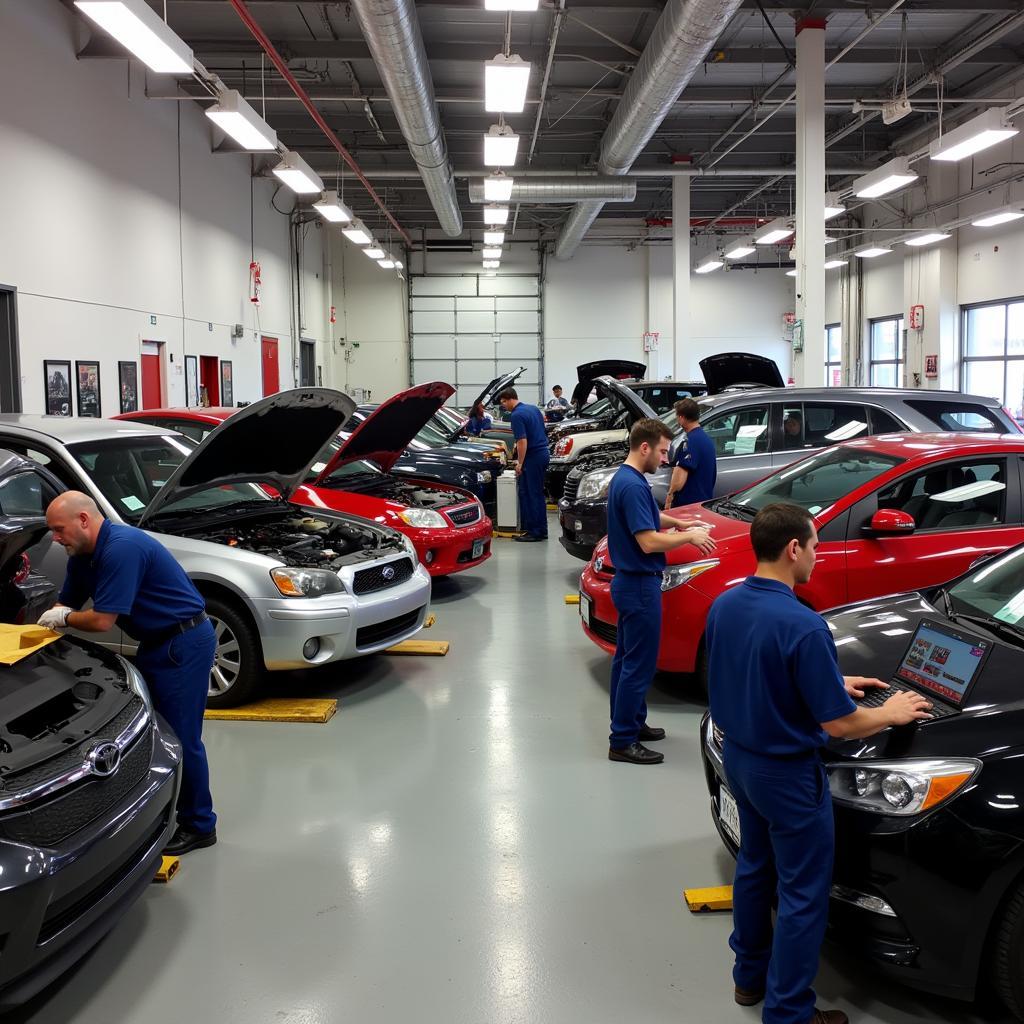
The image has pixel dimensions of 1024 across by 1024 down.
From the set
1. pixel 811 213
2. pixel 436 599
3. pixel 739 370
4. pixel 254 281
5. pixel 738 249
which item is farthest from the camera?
pixel 738 249

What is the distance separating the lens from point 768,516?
2533 millimetres

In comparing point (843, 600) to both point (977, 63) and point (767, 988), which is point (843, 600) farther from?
point (977, 63)

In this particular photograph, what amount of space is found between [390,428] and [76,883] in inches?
219

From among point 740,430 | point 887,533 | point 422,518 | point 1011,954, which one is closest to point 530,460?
point 740,430

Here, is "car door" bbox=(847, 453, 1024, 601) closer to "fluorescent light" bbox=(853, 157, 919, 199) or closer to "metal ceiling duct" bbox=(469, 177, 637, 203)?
"fluorescent light" bbox=(853, 157, 919, 199)

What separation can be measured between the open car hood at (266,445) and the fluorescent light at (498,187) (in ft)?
29.9

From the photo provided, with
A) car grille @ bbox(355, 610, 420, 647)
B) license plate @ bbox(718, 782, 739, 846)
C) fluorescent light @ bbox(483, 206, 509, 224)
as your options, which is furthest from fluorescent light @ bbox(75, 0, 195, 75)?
fluorescent light @ bbox(483, 206, 509, 224)

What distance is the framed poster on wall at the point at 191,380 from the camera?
14.5 metres

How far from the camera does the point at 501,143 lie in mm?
11656

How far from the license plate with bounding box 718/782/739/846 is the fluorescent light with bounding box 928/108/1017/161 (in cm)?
1006

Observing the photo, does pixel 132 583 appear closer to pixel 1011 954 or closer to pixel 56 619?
pixel 56 619

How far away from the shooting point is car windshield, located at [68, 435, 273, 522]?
4961 mm

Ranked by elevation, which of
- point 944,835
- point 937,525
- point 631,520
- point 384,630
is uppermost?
point 631,520

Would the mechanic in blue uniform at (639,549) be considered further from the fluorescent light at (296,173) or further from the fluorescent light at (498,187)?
the fluorescent light at (498,187)
